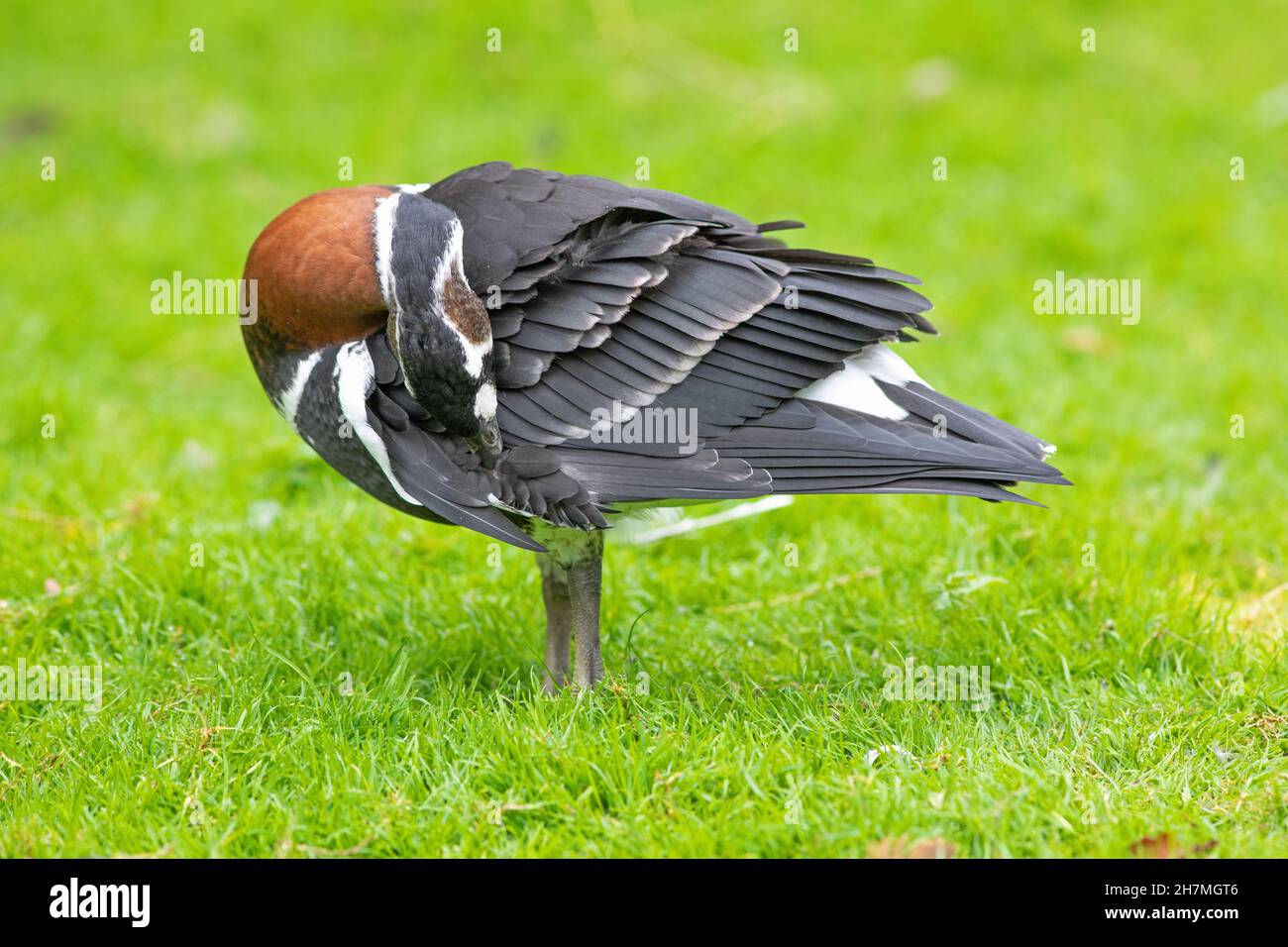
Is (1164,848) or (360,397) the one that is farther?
(360,397)

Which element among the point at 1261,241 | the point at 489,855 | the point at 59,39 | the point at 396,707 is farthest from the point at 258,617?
the point at 59,39

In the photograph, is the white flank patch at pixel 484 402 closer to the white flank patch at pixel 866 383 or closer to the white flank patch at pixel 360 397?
the white flank patch at pixel 360 397

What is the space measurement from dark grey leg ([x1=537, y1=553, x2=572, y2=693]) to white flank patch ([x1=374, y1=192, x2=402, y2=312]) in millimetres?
918

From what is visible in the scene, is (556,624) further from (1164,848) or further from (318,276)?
(1164,848)

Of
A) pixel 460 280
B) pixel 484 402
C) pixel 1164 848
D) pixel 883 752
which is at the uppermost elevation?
pixel 460 280

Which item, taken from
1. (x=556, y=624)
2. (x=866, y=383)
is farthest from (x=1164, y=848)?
(x=556, y=624)

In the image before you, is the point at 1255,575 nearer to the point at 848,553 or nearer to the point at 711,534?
the point at 848,553

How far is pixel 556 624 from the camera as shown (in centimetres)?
392

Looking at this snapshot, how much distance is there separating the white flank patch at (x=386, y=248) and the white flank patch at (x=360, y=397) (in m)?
0.17

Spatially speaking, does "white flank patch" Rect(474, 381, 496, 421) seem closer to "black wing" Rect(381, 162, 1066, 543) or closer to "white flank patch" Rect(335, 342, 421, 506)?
"black wing" Rect(381, 162, 1066, 543)

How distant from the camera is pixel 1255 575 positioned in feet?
14.4

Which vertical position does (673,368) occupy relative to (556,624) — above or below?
above

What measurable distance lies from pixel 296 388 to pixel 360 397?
11.5 inches

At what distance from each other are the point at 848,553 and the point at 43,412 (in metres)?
3.35
